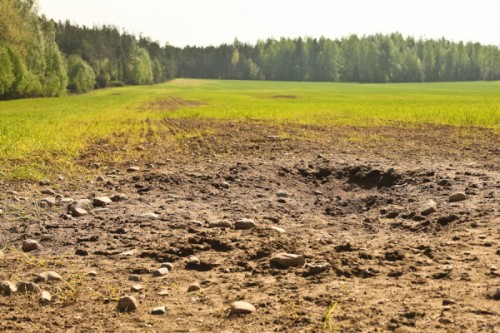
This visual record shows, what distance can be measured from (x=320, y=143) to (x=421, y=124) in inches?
306

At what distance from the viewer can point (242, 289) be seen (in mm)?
4094

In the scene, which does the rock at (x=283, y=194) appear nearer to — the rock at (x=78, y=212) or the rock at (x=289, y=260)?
the rock at (x=78, y=212)

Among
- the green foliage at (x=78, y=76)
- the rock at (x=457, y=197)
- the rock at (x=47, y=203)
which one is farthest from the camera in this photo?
the green foliage at (x=78, y=76)

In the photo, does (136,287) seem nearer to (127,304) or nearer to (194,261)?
(127,304)

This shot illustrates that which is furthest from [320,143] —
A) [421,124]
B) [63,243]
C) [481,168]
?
[63,243]

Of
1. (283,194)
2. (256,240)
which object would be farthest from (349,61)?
(256,240)

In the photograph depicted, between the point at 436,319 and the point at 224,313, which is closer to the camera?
the point at 436,319

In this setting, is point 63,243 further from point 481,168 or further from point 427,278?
point 481,168

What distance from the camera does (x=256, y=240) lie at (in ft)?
17.6

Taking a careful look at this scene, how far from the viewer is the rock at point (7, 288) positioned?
404 centimetres

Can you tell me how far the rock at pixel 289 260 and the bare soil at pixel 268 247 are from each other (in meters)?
0.07

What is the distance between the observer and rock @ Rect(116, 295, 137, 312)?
3750 millimetres

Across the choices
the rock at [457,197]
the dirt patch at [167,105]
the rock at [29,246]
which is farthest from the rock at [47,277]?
the dirt patch at [167,105]

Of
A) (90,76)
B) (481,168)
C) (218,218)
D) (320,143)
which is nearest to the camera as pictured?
(218,218)
